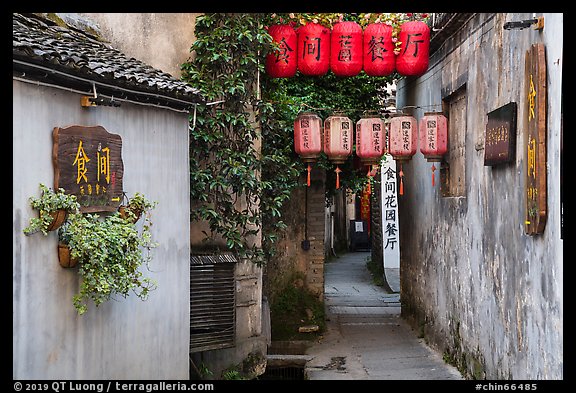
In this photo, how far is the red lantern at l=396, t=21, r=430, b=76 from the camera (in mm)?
13016

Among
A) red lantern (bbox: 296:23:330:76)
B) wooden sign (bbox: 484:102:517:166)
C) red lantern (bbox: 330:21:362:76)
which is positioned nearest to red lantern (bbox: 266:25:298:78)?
red lantern (bbox: 296:23:330:76)

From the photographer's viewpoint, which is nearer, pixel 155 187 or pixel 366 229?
pixel 155 187

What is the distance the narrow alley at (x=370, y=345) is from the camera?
12297mm

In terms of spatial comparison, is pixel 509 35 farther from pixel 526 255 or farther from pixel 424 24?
pixel 424 24

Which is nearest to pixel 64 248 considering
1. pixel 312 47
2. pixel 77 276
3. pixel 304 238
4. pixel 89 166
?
pixel 77 276

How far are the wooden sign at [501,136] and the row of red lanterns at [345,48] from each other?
3.60m

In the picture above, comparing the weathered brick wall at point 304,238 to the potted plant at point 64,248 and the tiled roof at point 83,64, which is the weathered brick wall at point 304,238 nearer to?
the tiled roof at point 83,64

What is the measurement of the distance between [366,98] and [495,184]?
8.23 m

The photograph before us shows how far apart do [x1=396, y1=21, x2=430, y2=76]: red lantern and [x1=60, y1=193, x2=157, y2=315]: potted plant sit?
692 centimetres

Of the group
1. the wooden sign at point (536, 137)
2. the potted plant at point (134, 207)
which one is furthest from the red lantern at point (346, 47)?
the potted plant at point (134, 207)

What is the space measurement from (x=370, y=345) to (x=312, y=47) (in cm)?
586

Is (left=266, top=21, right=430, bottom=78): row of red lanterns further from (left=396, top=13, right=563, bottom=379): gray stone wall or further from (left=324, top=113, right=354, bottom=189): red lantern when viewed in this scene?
(left=324, top=113, right=354, bottom=189): red lantern
